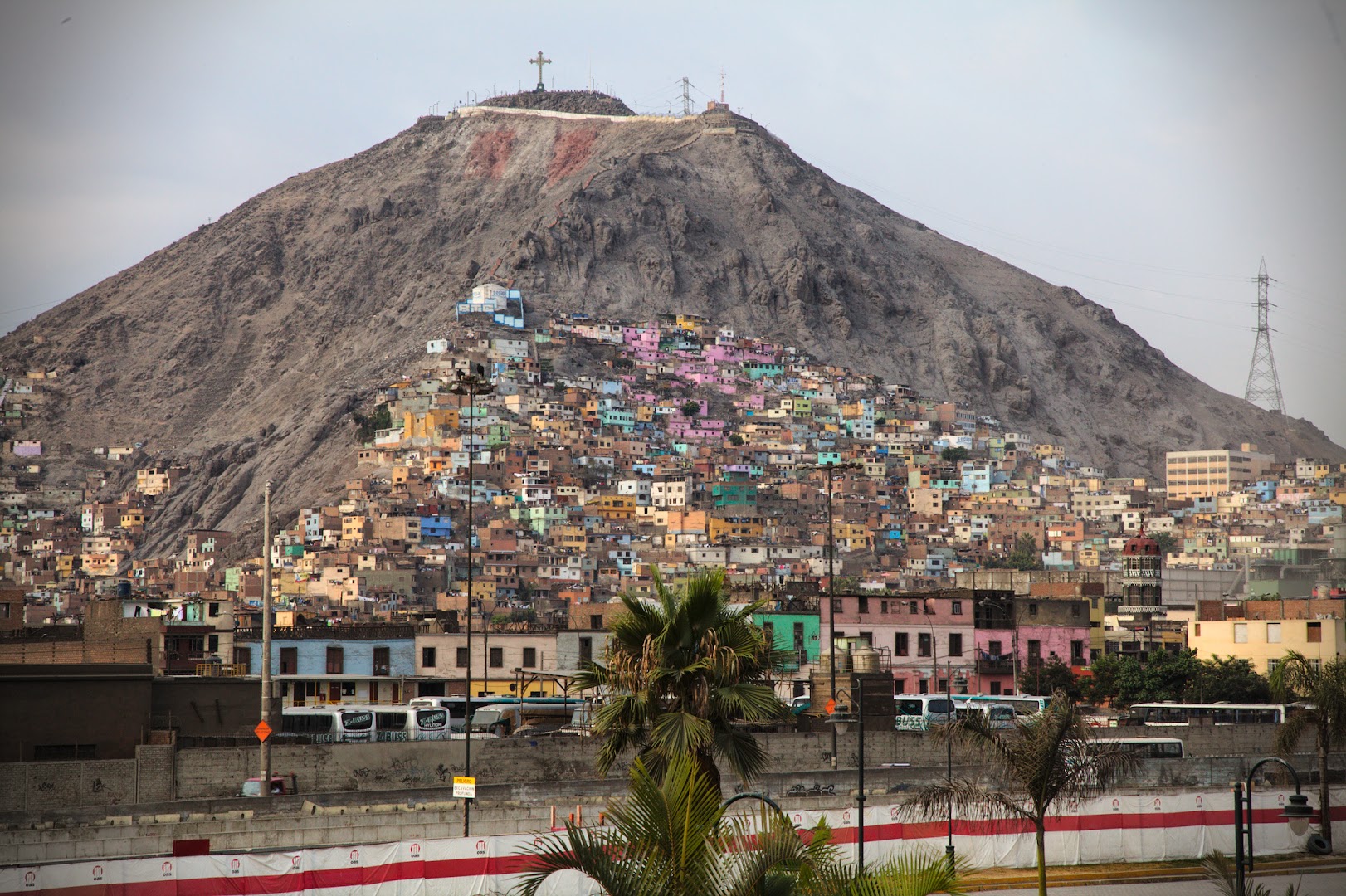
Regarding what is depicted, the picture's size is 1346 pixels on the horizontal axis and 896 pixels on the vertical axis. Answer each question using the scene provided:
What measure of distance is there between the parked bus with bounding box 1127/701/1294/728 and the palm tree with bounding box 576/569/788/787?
3260 centimetres

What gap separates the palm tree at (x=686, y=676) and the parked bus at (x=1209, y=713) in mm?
32599

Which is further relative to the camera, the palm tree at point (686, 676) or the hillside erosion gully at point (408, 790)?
the hillside erosion gully at point (408, 790)

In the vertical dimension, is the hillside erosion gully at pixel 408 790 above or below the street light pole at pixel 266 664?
below

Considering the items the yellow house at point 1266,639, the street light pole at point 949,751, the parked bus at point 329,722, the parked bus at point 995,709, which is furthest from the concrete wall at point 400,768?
the yellow house at point 1266,639

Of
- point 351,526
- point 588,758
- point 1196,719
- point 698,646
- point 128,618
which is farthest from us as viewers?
point 351,526

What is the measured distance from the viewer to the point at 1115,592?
15062 centimetres

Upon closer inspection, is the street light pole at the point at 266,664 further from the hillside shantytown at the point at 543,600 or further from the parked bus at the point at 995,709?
the parked bus at the point at 995,709

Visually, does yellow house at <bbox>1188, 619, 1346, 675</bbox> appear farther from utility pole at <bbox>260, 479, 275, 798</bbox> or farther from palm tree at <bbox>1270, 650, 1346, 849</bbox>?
utility pole at <bbox>260, 479, 275, 798</bbox>

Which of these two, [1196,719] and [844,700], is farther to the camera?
[1196,719]

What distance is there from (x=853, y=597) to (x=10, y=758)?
35.5 meters

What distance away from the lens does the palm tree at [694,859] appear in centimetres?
1346

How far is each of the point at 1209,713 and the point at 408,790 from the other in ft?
99.8

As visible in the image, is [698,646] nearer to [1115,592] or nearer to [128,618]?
[128,618]

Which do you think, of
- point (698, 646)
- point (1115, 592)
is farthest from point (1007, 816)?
point (1115, 592)
